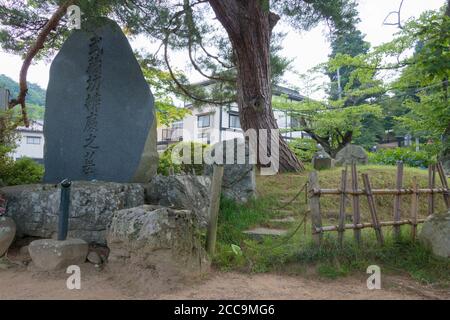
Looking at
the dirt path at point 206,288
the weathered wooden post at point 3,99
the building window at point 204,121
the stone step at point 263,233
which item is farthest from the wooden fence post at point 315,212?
the building window at point 204,121

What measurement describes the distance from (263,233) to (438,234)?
2337 millimetres

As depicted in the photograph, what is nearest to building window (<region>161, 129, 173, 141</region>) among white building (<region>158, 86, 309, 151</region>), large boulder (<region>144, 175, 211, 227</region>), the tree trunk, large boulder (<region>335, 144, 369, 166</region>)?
white building (<region>158, 86, 309, 151</region>)

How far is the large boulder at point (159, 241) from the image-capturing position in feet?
11.8

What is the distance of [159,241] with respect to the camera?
141 inches

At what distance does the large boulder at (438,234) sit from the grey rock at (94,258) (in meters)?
4.05

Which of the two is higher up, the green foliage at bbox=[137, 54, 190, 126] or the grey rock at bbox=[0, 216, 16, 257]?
the green foliage at bbox=[137, 54, 190, 126]

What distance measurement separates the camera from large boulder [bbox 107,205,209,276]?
3598 millimetres

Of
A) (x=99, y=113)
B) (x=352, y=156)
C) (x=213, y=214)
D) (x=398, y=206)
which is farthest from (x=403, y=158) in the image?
(x=99, y=113)

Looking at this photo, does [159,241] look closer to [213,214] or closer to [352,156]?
[213,214]

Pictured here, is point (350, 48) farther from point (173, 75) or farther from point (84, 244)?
point (84, 244)

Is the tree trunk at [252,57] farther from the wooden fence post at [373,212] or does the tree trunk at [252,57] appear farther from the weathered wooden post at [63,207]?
the weathered wooden post at [63,207]

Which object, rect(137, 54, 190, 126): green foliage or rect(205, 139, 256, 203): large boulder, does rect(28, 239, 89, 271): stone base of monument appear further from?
rect(137, 54, 190, 126): green foliage

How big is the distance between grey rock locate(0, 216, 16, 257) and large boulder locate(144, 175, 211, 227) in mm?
1801

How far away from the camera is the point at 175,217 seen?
371 centimetres
